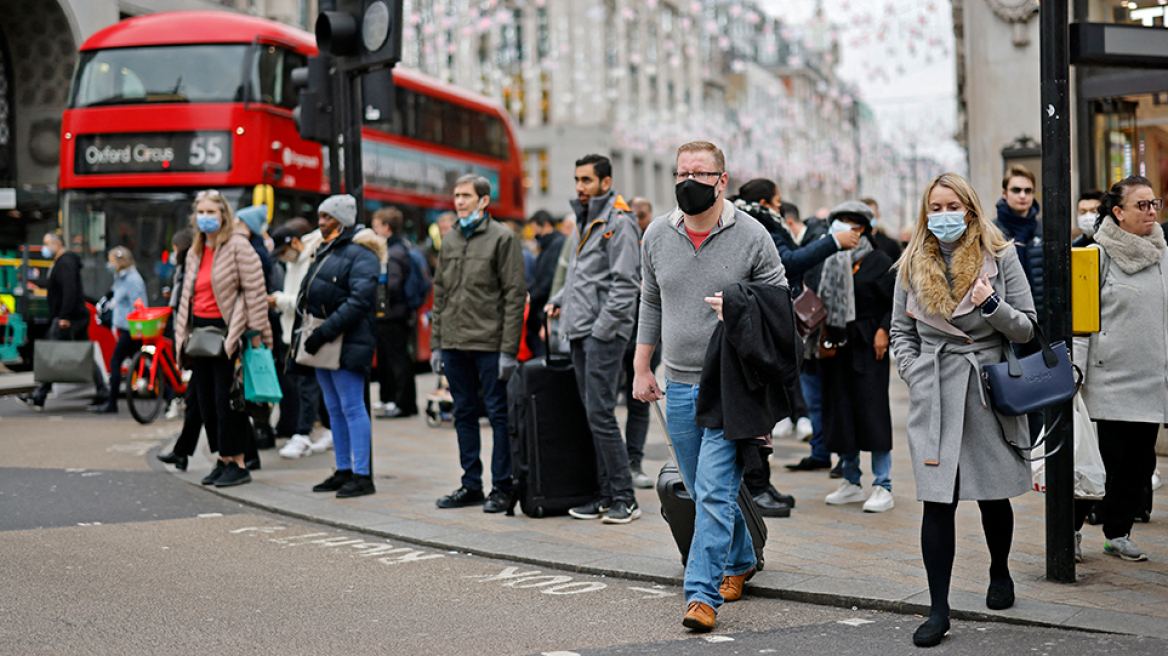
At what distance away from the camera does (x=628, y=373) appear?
9008 mm

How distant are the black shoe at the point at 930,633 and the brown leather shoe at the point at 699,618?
703 millimetres

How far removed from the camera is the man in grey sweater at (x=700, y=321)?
466 centimetres

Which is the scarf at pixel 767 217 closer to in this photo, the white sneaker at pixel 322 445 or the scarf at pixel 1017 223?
the scarf at pixel 1017 223

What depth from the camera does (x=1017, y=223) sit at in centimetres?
750

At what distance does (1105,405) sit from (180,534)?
14.9 feet

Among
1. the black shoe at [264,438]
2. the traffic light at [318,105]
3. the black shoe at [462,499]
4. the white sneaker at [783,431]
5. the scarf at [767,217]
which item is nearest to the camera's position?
the scarf at [767,217]

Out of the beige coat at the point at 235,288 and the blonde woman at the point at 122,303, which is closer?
the beige coat at the point at 235,288

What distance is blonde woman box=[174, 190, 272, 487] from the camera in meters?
8.02

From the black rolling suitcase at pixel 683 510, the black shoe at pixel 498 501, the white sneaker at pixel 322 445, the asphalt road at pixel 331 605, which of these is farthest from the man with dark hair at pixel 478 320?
the white sneaker at pixel 322 445

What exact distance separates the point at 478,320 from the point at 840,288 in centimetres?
203

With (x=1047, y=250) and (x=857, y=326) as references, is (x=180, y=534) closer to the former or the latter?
(x=857, y=326)

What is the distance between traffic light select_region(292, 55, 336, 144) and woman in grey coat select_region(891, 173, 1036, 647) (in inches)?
175

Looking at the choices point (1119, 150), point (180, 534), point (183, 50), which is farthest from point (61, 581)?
point (183, 50)

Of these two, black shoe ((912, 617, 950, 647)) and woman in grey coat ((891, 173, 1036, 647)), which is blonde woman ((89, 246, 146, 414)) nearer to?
woman in grey coat ((891, 173, 1036, 647))
